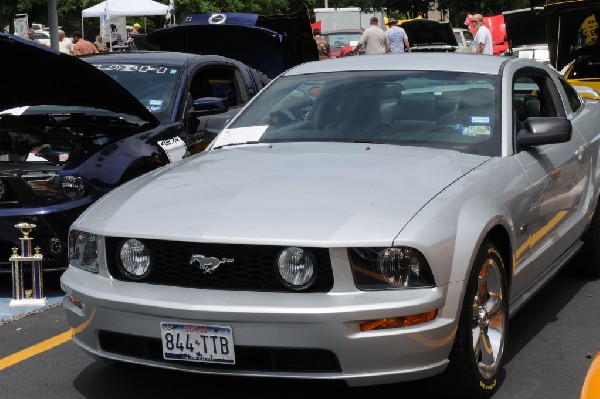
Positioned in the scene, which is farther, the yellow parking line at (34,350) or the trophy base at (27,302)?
the trophy base at (27,302)

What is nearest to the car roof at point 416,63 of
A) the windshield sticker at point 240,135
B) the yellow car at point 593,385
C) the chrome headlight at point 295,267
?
the windshield sticker at point 240,135

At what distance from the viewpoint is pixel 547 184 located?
559 cm

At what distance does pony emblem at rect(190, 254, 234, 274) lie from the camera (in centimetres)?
423

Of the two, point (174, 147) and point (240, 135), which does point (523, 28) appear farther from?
point (240, 135)

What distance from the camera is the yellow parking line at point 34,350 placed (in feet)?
18.1

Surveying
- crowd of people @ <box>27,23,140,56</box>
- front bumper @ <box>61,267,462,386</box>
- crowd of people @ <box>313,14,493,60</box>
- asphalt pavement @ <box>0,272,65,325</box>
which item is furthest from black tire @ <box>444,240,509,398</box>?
crowd of people @ <box>27,23,140,56</box>

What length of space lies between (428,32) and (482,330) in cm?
2516

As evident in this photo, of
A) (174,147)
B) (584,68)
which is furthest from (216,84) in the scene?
(584,68)

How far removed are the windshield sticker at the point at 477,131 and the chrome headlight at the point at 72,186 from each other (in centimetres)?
265

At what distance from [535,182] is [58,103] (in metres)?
3.99

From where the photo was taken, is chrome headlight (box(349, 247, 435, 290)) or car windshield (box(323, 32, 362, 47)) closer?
chrome headlight (box(349, 247, 435, 290))

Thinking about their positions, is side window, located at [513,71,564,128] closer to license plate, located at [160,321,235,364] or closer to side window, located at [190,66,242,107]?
license plate, located at [160,321,235,364]

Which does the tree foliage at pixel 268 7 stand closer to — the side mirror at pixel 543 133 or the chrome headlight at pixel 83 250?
the side mirror at pixel 543 133

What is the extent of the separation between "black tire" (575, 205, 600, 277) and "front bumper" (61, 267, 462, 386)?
2958 mm
